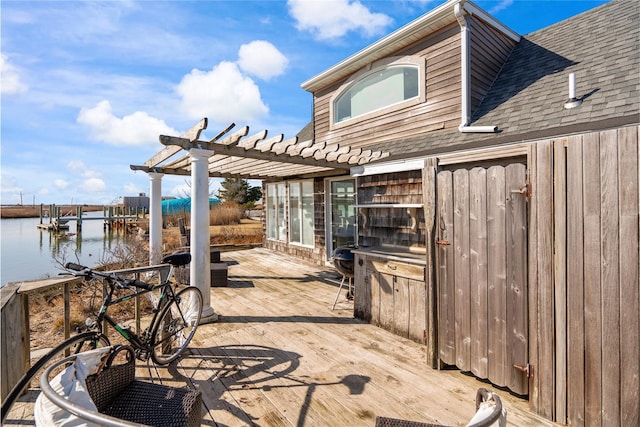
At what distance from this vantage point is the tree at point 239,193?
83.0 feet

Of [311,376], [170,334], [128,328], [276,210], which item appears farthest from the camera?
[276,210]

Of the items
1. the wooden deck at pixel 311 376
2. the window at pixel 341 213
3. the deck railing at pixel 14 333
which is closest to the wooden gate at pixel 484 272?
the wooden deck at pixel 311 376

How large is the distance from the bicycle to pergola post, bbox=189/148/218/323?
0.79 feet

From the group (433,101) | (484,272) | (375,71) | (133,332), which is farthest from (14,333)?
(375,71)

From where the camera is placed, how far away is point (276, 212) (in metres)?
9.63

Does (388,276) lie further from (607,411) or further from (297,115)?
(297,115)

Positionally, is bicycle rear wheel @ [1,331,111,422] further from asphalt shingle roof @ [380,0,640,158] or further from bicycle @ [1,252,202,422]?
asphalt shingle roof @ [380,0,640,158]

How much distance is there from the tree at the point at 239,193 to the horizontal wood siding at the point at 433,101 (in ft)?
66.4

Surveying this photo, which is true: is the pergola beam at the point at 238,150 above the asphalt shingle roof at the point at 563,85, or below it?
below

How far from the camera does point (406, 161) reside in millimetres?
4754

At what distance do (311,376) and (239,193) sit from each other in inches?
939

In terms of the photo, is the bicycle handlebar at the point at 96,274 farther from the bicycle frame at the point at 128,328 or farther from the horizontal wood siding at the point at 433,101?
the horizontal wood siding at the point at 433,101

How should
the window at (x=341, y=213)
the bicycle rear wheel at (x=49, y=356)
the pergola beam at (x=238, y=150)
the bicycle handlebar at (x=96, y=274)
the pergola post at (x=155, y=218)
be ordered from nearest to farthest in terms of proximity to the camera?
the bicycle rear wheel at (x=49, y=356) < the bicycle handlebar at (x=96, y=274) < the pergola beam at (x=238, y=150) < the pergola post at (x=155, y=218) < the window at (x=341, y=213)

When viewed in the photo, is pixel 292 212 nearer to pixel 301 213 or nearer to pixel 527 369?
pixel 301 213
